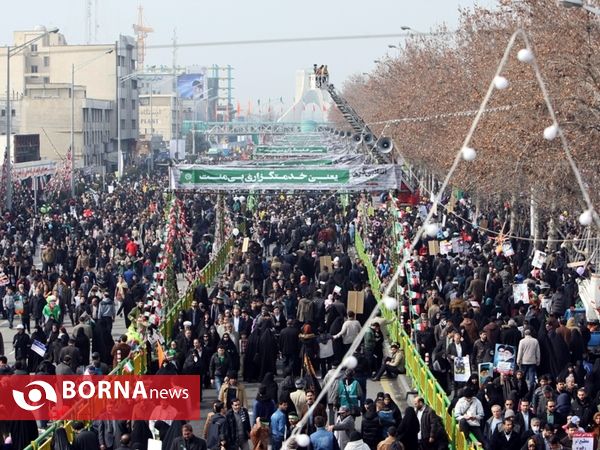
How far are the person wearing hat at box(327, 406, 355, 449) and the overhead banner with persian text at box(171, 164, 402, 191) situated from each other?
16914mm

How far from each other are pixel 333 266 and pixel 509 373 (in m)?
12.6

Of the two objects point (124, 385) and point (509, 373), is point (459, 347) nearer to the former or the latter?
point (509, 373)

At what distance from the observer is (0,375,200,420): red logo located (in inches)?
573

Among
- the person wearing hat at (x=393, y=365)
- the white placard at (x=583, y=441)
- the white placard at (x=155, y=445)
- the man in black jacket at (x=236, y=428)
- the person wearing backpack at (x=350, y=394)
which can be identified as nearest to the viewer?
the white placard at (x=155, y=445)

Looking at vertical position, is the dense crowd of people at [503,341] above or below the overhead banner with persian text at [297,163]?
below

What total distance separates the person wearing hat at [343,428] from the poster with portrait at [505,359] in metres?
3.06

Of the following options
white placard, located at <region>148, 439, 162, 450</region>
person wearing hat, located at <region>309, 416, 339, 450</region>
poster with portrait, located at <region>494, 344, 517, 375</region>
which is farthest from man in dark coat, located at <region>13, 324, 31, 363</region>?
person wearing hat, located at <region>309, 416, 339, 450</region>

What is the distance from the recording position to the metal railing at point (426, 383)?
1428cm

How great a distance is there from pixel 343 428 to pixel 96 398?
3.06 meters

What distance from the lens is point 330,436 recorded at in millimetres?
13383

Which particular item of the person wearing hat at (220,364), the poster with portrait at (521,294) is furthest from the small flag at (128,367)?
the poster with portrait at (521,294)

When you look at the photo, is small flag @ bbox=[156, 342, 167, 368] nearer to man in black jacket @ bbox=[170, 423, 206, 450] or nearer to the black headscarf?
the black headscarf

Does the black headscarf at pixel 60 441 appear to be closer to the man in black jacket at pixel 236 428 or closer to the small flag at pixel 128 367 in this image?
the man in black jacket at pixel 236 428

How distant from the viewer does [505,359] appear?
1677 centimetres
